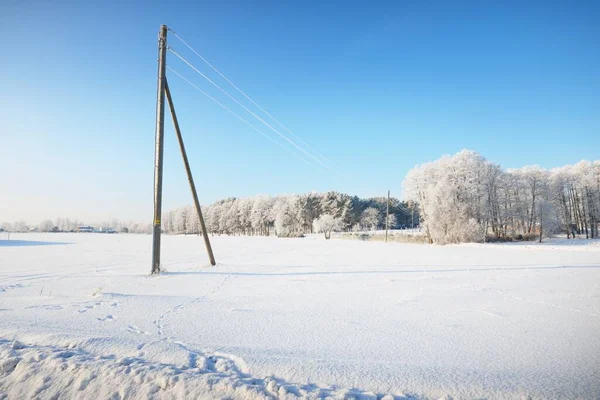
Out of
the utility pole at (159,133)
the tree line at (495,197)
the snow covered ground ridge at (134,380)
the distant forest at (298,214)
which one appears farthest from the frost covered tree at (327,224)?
the snow covered ground ridge at (134,380)

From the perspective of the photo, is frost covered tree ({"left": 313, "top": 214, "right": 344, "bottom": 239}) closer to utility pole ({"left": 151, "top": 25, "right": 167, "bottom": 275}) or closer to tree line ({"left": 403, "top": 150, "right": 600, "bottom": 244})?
tree line ({"left": 403, "top": 150, "right": 600, "bottom": 244})

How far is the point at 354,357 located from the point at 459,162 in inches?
1741

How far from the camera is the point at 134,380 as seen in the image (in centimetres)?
266

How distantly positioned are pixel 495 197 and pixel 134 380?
50.6 m

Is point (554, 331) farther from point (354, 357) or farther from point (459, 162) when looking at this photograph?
point (459, 162)

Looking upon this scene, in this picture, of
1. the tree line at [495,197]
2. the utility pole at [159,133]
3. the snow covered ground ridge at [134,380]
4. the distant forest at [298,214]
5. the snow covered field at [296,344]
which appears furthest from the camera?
the distant forest at [298,214]

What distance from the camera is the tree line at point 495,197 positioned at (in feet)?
123

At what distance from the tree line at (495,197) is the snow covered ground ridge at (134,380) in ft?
128

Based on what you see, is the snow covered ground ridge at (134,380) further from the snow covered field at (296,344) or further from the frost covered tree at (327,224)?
the frost covered tree at (327,224)

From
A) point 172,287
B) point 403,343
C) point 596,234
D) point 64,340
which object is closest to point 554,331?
point 403,343

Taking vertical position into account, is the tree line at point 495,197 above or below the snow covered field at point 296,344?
above

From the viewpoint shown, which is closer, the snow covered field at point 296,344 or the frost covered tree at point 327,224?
the snow covered field at point 296,344

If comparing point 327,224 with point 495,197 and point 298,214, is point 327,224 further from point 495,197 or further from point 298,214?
point 495,197

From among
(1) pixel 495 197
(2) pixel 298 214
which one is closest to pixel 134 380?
(1) pixel 495 197
